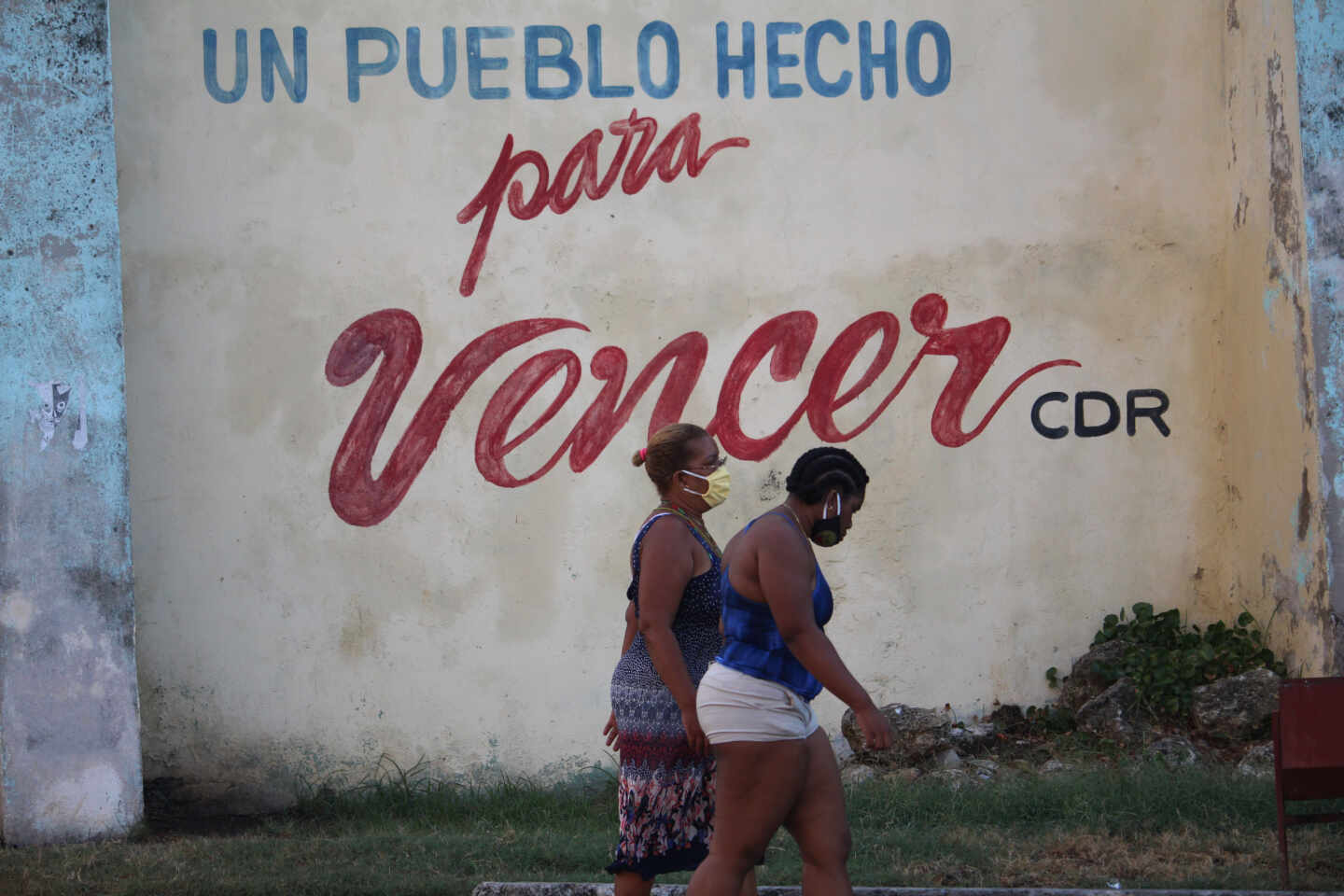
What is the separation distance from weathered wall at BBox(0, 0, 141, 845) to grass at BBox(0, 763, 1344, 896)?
389mm

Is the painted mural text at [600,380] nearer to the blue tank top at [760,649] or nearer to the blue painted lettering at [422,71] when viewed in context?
the blue painted lettering at [422,71]

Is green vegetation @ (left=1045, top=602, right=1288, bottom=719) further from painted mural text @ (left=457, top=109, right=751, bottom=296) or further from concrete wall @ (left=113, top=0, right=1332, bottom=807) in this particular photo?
painted mural text @ (left=457, top=109, right=751, bottom=296)

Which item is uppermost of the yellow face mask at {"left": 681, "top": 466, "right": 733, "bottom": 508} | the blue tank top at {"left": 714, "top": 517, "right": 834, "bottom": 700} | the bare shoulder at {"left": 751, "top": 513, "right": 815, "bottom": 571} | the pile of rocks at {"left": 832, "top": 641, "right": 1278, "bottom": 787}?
the yellow face mask at {"left": 681, "top": 466, "right": 733, "bottom": 508}

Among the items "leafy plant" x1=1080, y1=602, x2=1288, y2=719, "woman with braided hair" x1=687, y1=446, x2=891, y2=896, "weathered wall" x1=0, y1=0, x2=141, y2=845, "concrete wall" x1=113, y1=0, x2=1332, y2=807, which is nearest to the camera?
"woman with braided hair" x1=687, y1=446, x2=891, y2=896

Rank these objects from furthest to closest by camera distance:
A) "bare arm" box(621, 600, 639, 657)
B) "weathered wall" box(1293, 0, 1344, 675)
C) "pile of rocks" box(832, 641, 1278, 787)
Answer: "pile of rocks" box(832, 641, 1278, 787), "weathered wall" box(1293, 0, 1344, 675), "bare arm" box(621, 600, 639, 657)

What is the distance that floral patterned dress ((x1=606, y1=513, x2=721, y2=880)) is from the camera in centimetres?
427

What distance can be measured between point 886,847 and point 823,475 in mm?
2356

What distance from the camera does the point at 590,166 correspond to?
739cm

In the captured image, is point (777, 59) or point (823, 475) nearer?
point (823, 475)

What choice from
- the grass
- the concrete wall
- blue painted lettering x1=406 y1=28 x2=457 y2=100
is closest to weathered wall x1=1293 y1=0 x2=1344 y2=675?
the concrete wall

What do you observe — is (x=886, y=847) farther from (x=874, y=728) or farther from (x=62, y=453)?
(x=62, y=453)

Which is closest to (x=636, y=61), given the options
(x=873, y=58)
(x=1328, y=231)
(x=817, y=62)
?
(x=817, y=62)

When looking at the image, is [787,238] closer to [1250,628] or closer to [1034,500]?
[1034,500]

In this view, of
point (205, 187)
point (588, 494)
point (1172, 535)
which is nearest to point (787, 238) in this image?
point (588, 494)
